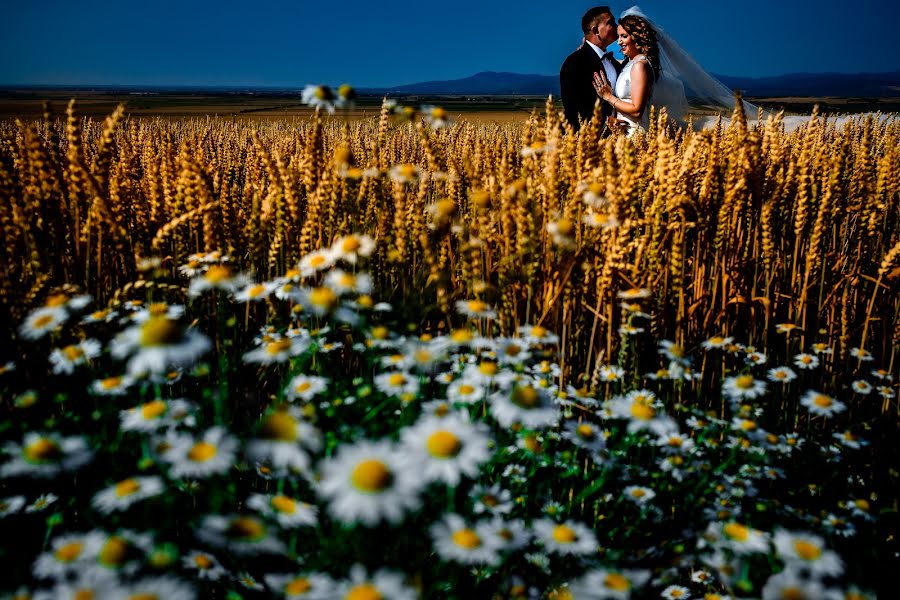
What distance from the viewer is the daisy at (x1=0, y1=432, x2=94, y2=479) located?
0.92 metres

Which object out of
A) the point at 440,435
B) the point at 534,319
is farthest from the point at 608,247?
the point at 440,435

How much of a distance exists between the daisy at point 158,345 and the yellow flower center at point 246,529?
326 mm

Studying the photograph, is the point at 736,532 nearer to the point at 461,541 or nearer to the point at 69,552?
the point at 461,541

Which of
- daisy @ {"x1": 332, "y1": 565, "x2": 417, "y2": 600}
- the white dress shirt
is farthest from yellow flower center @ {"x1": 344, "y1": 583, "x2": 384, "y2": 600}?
the white dress shirt

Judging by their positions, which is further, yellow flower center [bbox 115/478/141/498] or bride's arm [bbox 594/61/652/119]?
bride's arm [bbox 594/61/652/119]

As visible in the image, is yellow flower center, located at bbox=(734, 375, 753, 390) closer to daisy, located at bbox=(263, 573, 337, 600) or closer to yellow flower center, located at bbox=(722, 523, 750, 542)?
yellow flower center, located at bbox=(722, 523, 750, 542)

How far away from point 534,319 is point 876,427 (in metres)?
1.22

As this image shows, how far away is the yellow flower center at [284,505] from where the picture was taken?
99cm

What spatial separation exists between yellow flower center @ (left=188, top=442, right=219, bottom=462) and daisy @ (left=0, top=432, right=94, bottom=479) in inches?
7.3

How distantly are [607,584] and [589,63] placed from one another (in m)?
4.62

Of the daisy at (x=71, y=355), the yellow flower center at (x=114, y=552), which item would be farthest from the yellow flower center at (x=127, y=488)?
the daisy at (x=71, y=355)

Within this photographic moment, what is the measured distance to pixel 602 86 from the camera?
14.4ft

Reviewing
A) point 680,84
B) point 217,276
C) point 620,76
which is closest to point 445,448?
point 217,276

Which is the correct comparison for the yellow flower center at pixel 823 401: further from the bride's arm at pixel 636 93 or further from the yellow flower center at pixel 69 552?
the bride's arm at pixel 636 93
